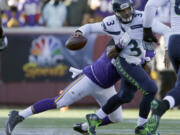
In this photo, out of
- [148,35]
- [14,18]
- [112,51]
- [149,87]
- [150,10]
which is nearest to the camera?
Result: [150,10]

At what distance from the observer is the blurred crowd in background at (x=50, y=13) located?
12875 millimetres

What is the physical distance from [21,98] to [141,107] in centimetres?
627

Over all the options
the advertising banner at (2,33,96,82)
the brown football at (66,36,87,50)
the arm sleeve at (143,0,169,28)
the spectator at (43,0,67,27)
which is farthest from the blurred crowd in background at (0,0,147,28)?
the arm sleeve at (143,0,169,28)

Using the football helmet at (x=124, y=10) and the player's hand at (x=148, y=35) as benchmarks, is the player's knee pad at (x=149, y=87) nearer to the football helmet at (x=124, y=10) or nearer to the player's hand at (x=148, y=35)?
the player's hand at (x=148, y=35)

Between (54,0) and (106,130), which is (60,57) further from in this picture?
(106,130)

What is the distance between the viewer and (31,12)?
42.4 ft

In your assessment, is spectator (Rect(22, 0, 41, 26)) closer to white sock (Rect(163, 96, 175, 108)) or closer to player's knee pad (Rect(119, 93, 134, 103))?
player's knee pad (Rect(119, 93, 134, 103))

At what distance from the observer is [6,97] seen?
12469 millimetres

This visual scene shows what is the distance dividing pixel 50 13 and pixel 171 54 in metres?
7.38

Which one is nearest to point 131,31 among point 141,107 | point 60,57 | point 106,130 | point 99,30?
point 99,30

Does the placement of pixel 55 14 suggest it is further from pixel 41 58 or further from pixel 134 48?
pixel 134 48

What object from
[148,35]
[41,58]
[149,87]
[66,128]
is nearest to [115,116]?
[149,87]

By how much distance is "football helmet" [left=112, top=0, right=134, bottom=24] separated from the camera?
641 centimetres

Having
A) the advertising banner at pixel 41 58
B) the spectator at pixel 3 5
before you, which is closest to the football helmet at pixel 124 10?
the advertising banner at pixel 41 58
